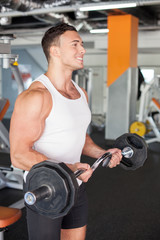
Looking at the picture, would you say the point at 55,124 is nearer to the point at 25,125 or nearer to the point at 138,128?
the point at 25,125

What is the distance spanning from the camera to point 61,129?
103cm

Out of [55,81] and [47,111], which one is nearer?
[47,111]

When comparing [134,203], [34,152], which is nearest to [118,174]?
[134,203]

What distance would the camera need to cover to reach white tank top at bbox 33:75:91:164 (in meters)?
1.02

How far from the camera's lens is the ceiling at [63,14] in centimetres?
412

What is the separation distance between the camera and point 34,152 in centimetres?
98

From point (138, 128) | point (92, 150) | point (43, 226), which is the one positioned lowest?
point (138, 128)

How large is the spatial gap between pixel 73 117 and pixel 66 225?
40 centimetres

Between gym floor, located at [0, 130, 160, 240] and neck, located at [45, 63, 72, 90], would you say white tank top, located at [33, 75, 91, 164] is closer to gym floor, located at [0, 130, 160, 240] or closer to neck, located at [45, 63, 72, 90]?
neck, located at [45, 63, 72, 90]

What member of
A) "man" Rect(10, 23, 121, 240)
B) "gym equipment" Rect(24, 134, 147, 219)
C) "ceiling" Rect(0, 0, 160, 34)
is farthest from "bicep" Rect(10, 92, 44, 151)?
"ceiling" Rect(0, 0, 160, 34)

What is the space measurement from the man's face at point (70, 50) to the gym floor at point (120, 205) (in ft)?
4.34

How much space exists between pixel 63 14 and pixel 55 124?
4582mm

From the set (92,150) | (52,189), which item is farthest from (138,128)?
(52,189)

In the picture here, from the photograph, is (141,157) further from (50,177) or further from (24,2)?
(24,2)
